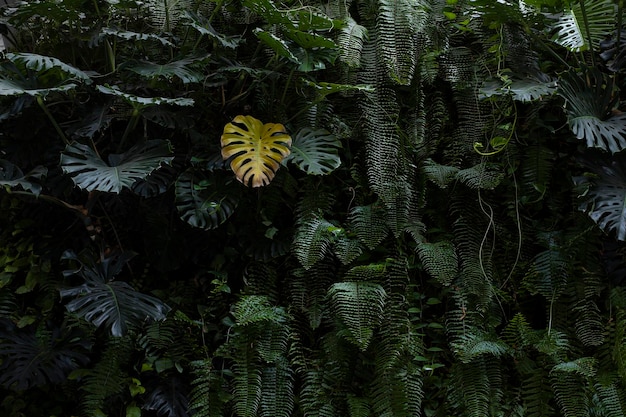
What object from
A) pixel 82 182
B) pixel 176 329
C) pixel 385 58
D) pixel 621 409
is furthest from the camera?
pixel 385 58

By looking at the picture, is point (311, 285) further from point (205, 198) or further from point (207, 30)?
point (207, 30)

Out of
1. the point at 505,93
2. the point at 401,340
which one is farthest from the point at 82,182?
the point at 505,93

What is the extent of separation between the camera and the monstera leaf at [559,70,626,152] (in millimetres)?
2320

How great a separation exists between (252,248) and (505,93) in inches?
55.6

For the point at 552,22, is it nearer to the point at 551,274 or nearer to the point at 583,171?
the point at 583,171

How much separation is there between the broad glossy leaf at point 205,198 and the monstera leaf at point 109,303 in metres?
0.38

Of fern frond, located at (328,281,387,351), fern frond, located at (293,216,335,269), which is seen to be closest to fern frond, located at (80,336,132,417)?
fern frond, located at (293,216,335,269)

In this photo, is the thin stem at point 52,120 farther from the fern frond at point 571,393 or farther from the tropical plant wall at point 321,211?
the fern frond at point 571,393

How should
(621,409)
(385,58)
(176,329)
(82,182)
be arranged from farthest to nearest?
1. (385,58)
2. (176,329)
3. (621,409)
4. (82,182)

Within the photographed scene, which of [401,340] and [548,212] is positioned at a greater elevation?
[548,212]

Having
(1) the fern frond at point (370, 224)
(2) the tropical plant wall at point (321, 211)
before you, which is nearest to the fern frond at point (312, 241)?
(2) the tropical plant wall at point (321, 211)

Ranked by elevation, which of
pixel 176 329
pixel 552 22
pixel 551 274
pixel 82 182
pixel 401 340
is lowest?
pixel 176 329

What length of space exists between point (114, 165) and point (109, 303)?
22.8 inches

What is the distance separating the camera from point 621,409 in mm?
2400
